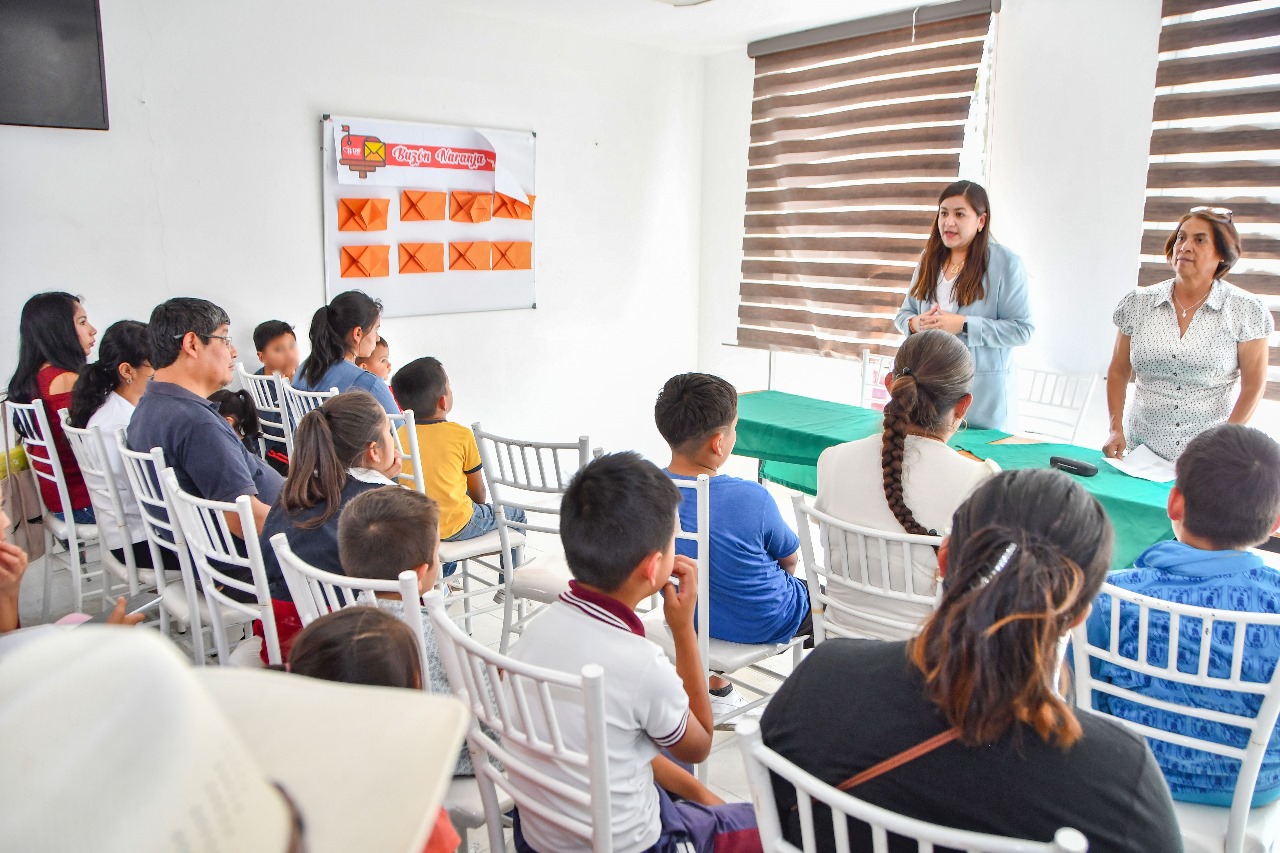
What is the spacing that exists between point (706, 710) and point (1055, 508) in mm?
814

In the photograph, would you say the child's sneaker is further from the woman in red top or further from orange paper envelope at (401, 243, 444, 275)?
orange paper envelope at (401, 243, 444, 275)

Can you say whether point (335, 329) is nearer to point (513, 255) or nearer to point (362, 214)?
point (362, 214)

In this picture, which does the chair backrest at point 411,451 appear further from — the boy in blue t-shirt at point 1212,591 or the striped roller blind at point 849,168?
the striped roller blind at point 849,168

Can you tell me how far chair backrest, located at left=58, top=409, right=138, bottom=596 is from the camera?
2.45 m

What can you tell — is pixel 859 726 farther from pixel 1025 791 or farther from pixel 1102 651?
pixel 1102 651

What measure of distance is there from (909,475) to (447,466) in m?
1.56

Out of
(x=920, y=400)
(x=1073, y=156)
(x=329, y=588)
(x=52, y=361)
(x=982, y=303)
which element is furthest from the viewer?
(x=1073, y=156)

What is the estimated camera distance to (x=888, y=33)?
454 centimetres

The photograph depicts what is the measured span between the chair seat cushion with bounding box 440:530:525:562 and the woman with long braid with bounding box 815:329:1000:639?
44.4 inches

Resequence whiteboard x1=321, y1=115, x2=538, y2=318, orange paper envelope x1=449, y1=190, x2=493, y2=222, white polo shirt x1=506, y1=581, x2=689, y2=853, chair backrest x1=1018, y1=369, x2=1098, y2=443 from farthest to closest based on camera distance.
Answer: orange paper envelope x1=449, y1=190, x2=493, y2=222, whiteboard x1=321, y1=115, x2=538, y2=318, chair backrest x1=1018, y1=369, x2=1098, y2=443, white polo shirt x1=506, y1=581, x2=689, y2=853

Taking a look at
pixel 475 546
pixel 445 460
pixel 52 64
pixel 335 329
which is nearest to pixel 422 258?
pixel 335 329

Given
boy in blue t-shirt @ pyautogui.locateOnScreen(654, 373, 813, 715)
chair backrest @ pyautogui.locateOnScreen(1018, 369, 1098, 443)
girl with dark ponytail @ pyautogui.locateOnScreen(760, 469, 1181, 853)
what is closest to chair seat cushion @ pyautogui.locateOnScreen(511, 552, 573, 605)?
boy in blue t-shirt @ pyautogui.locateOnScreen(654, 373, 813, 715)

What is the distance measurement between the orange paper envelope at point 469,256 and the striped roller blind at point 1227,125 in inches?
126

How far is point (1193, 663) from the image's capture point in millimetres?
1424
